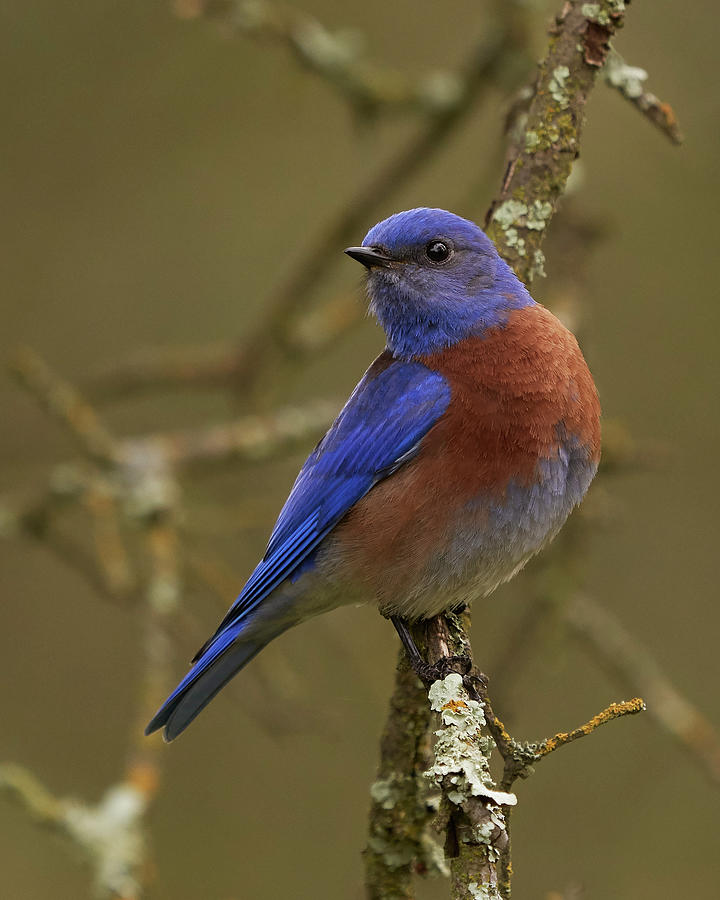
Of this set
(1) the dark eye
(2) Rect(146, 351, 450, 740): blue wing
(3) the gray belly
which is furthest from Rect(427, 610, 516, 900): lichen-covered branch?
(1) the dark eye

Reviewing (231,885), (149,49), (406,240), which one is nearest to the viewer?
(406,240)

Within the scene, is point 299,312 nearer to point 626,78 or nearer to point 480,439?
point 480,439

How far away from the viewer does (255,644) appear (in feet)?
15.8

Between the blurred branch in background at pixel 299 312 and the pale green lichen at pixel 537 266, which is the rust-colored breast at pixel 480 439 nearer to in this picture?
the pale green lichen at pixel 537 266

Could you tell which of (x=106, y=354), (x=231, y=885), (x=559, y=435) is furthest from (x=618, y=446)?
(x=106, y=354)

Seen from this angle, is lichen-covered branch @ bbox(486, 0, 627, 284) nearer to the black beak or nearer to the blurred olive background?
the black beak

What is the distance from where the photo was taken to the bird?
420cm

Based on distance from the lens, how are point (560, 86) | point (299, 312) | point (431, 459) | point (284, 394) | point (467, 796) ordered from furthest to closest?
1. point (284, 394)
2. point (299, 312)
3. point (431, 459)
4. point (560, 86)
5. point (467, 796)

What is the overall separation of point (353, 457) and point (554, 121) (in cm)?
146

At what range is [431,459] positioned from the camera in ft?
14.0

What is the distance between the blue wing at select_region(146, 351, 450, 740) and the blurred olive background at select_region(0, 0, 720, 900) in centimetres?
68

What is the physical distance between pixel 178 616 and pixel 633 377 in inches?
153

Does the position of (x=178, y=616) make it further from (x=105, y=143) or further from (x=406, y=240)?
(x=105, y=143)

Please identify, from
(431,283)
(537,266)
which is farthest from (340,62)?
(537,266)
